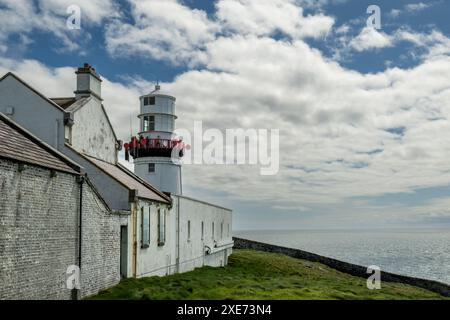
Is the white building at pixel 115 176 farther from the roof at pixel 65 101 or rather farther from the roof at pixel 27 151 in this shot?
the roof at pixel 27 151

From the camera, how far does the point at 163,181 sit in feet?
123

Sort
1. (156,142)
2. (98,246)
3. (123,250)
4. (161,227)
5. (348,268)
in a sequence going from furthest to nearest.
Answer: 1. (348,268)
2. (156,142)
3. (161,227)
4. (123,250)
5. (98,246)

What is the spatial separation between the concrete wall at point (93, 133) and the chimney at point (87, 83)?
542mm

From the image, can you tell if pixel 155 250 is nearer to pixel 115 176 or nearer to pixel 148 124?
Answer: pixel 115 176

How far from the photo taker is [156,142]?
36750 millimetres

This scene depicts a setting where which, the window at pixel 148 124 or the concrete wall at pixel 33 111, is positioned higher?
the window at pixel 148 124

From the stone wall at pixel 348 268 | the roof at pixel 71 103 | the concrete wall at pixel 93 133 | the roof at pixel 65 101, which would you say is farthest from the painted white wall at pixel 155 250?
the stone wall at pixel 348 268

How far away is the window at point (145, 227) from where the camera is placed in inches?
938

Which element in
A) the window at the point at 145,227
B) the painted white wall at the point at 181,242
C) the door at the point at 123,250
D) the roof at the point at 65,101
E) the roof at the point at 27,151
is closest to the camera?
the roof at the point at 27,151

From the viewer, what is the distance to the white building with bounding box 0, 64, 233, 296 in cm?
2234

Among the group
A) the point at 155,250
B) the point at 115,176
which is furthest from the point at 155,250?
the point at 115,176

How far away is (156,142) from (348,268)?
100 feet
